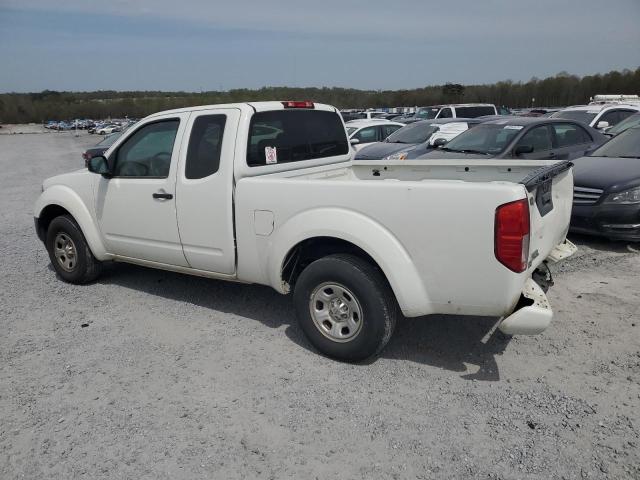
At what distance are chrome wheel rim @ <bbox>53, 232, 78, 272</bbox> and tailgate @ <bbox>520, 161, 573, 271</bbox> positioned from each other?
456 centimetres

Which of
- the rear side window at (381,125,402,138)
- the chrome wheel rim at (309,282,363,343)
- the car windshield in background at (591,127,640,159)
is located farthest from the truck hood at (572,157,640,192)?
the rear side window at (381,125,402,138)

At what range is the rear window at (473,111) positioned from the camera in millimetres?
18156

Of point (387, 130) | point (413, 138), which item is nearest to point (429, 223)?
point (413, 138)

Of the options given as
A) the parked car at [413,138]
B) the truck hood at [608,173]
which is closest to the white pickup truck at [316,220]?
the truck hood at [608,173]

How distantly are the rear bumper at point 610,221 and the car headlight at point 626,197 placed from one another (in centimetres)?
6

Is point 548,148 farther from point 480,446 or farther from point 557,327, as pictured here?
point 480,446

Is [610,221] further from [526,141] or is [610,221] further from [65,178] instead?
[65,178]

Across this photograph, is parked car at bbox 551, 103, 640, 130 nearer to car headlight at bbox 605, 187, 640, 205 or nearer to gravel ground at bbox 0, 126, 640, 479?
car headlight at bbox 605, 187, 640, 205

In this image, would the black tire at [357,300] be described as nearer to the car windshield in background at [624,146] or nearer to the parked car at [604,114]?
the car windshield in background at [624,146]

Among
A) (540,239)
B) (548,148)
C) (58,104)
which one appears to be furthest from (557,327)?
(58,104)

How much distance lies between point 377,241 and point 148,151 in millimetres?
2588

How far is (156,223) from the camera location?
15.1ft

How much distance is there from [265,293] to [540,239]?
276 centimetres

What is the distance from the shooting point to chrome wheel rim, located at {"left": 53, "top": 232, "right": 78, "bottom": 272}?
548cm
